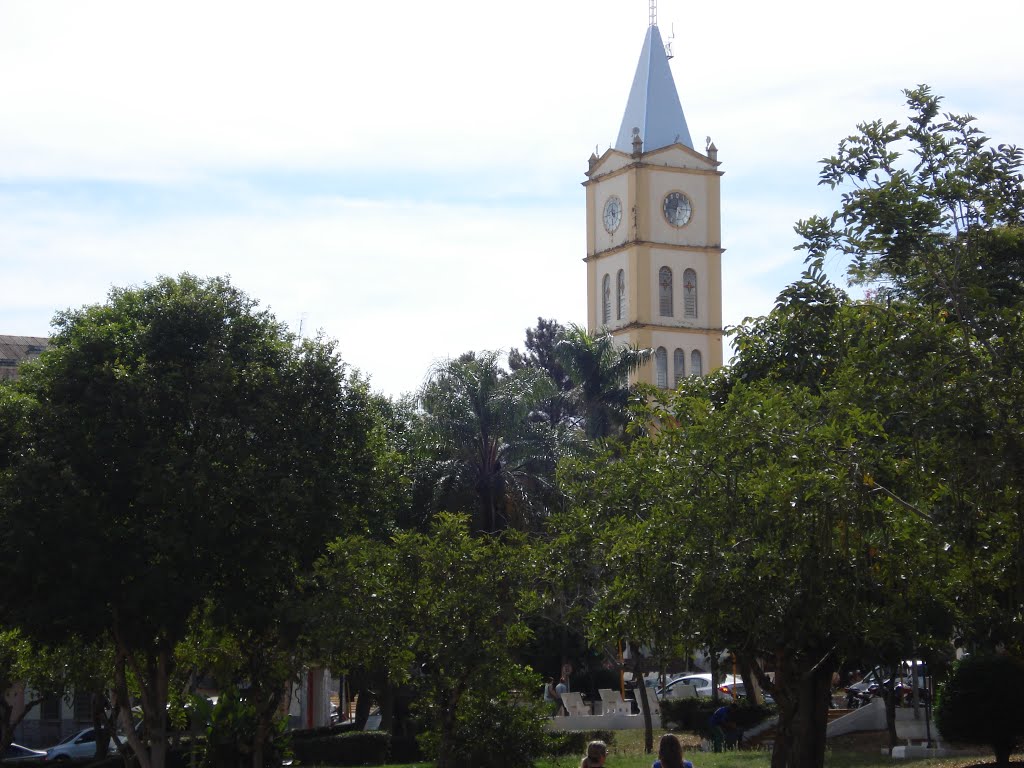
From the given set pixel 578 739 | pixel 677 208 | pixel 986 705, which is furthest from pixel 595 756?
pixel 677 208

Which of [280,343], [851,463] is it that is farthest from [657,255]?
[851,463]

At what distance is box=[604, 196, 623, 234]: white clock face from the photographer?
68.1 meters

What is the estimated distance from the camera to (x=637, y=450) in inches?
583

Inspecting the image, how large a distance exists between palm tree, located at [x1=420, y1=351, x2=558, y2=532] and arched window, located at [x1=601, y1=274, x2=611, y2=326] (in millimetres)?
38169

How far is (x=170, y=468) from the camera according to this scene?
1938cm

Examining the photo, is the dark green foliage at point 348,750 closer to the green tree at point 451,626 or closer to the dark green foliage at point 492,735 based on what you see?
the green tree at point 451,626

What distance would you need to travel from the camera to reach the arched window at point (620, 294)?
67.3 meters

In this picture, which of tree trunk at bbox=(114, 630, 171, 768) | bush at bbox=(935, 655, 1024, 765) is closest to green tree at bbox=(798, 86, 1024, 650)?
bush at bbox=(935, 655, 1024, 765)

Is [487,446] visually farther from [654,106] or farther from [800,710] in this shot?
[654,106]

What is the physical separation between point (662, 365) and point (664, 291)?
3.92 m

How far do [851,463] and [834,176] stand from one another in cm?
255

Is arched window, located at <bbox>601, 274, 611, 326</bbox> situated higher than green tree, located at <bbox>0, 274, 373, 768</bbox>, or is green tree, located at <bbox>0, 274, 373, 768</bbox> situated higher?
arched window, located at <bbox>601, 274, 611, 326</bbox>

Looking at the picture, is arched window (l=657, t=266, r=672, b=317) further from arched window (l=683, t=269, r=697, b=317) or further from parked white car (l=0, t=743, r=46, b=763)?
parked white car (l=0, t=743, r=46, b=763)

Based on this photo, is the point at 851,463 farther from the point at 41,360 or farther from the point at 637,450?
the point at 41,360
